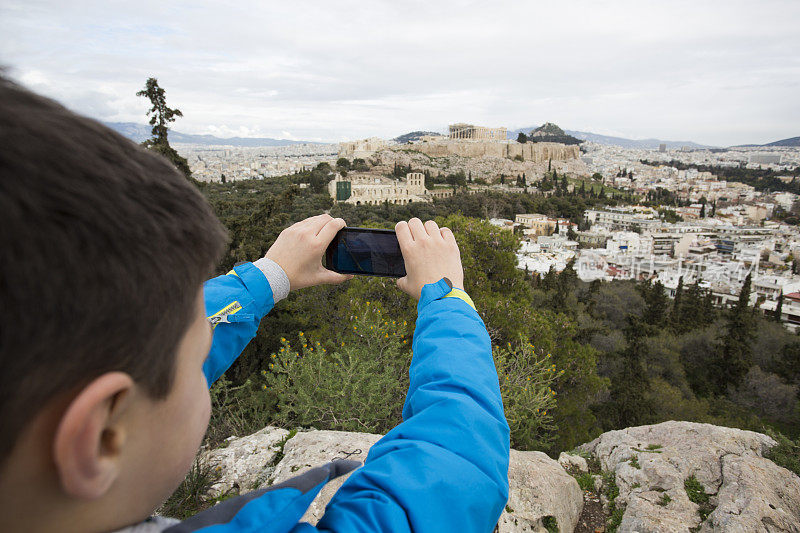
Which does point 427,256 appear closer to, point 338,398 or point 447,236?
point 447,236

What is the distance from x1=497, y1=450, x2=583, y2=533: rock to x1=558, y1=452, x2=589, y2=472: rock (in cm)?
40

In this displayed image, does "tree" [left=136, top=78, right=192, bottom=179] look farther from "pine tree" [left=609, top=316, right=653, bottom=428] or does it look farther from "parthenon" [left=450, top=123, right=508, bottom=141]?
"parthenon" [left=450, top=123, right=508, bottom=141]

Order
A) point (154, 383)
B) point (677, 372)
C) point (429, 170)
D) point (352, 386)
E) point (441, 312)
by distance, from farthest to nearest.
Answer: point (429, 170) → point (677, 372) → point (352, 386) → point (441, 312) → point (154, 383)

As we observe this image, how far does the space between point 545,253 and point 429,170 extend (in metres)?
27.8

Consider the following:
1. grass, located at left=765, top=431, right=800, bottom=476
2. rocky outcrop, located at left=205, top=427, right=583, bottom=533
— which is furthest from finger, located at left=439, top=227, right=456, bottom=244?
grass, located at left=765, top=431, right=800, bottom=476

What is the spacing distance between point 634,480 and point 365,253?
2.81 meters

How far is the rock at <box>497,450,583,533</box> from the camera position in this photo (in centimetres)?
227

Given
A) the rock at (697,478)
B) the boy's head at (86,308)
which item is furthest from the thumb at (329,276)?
the rock at (697,478)

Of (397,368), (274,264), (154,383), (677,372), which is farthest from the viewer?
(677,372)

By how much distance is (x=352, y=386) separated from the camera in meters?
3.32

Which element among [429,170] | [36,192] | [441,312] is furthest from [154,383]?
[429,170]

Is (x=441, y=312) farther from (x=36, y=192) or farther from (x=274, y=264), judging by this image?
(x=36, y=192)

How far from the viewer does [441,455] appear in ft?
2.09

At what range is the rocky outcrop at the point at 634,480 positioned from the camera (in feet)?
7.75
